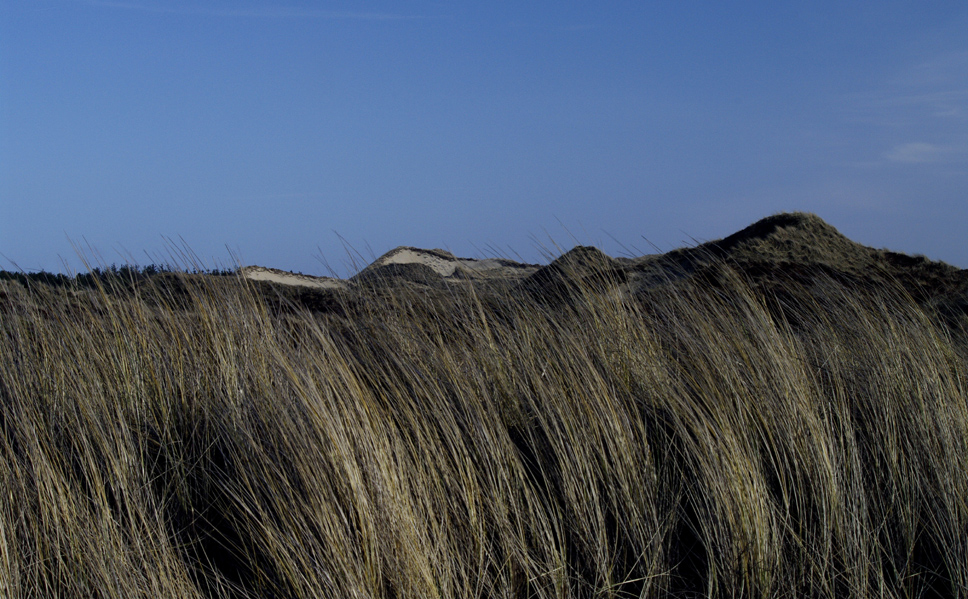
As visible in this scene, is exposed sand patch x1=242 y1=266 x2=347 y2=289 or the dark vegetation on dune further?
exposed sand patch x1=242 y1=266 x2=347 y2=289

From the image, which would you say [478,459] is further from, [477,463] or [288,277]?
[288,277]

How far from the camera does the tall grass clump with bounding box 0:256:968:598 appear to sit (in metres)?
2.56

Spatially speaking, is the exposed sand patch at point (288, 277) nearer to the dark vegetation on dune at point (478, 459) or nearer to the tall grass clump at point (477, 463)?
the dark vegetation on dune at point (478, 459)

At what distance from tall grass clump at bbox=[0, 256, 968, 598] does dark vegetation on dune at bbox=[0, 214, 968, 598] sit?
0.05ft

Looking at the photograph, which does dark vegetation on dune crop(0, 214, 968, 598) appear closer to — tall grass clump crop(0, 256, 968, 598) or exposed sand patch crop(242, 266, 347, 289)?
tall grass clump crop(0, 256, 968, 598)

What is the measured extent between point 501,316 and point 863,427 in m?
2.47

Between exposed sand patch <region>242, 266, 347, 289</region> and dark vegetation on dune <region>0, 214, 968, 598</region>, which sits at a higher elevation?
exposed sand patch <region>242, 266, 347, 289</region>

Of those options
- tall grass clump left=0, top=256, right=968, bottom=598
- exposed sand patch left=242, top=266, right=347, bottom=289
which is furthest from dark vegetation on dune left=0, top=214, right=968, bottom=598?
exposed sand patch left=242, top=266, right=347, bottom=289

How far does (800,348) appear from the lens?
14.0ft

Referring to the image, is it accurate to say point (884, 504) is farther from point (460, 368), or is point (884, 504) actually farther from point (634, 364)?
point (460, 368)

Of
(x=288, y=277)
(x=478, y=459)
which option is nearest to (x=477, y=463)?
(x=478, y=459)

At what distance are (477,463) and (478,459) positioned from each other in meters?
0.03

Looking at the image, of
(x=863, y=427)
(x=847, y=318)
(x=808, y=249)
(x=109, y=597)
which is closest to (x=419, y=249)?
(x=808, y=249)

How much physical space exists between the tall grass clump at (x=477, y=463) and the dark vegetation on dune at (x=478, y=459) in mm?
15
